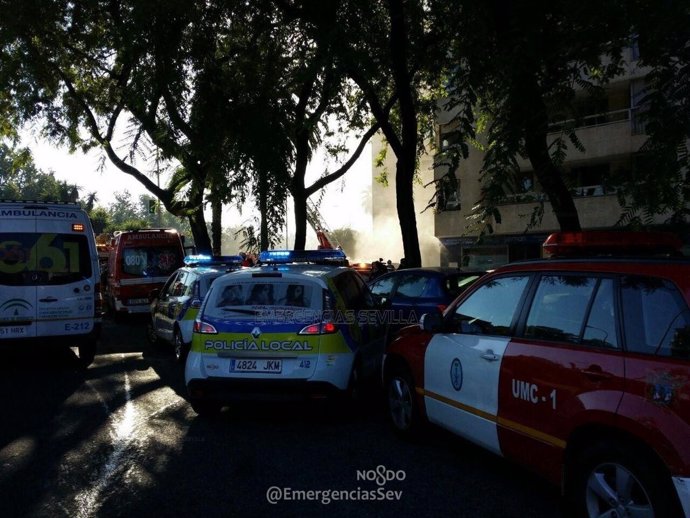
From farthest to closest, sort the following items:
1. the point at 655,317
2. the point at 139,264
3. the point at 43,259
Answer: the point at 139,264 < the point at 43,259 < the point at 655,317

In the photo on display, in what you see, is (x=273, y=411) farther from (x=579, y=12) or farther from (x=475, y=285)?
(x=579, y=12)

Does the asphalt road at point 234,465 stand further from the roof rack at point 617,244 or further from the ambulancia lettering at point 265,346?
the roof rack at point 617,244

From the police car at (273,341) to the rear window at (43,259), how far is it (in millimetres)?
3914

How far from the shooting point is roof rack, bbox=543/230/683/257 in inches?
164

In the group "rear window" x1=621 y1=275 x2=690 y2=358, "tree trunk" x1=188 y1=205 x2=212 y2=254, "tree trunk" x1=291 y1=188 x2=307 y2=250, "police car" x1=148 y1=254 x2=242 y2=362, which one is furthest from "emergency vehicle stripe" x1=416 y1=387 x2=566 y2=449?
"tree trunk" x1=188 y1=205 x2=212 y2=254

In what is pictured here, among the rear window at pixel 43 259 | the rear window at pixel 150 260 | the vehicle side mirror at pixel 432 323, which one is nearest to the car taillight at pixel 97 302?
the rear window at pixel 43 259

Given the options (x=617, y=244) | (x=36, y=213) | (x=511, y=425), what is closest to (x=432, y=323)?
(x=511, y=425)

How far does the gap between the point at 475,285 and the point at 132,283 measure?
13083 millimetres

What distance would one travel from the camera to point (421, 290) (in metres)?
9.23

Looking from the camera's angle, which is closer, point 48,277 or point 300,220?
point 48,277

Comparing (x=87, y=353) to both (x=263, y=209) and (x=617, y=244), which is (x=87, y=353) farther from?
(x=617, y=244)

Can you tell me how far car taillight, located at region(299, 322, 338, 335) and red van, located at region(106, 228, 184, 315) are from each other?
1127 centimetres

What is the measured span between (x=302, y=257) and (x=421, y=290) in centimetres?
208

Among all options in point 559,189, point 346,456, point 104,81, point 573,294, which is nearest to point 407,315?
point 559,189
